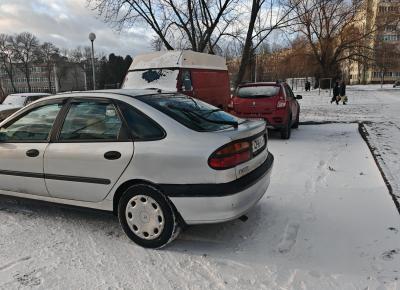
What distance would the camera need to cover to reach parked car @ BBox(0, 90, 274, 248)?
368cm

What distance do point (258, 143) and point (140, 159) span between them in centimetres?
131

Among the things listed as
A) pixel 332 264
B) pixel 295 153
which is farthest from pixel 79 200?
pixel 295 153

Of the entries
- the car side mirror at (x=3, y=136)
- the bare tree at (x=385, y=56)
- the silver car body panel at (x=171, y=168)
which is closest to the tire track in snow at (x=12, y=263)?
the silver car body panel at (x=171, y=168)

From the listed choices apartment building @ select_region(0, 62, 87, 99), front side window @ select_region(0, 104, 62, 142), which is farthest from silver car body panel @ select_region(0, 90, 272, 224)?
apartment building @ select_region(0, 62, 87, 99)

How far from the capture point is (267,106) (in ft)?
34.1

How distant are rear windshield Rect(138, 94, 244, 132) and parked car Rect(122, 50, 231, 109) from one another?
7.15 metres

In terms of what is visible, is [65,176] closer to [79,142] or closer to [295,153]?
[79,142]

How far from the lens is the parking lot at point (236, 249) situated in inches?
132

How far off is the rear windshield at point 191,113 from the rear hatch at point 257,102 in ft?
19.1

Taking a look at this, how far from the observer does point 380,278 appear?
10.9ft

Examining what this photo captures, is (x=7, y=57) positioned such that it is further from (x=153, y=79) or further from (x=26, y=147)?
(x=26, y=147)

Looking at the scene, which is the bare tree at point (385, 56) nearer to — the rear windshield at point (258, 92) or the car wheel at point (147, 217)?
the rear windshield at point (258, 92)

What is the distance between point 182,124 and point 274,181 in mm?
2844

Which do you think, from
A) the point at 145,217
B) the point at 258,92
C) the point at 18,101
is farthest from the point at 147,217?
the point at 18,101
